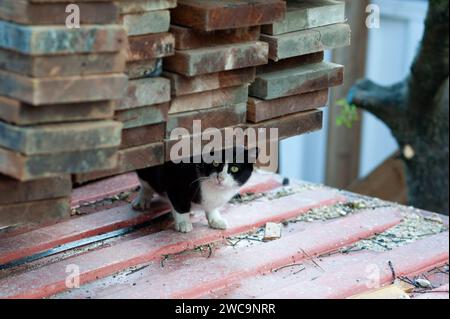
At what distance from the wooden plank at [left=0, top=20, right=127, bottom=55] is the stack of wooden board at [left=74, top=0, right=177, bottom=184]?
6.9 inches

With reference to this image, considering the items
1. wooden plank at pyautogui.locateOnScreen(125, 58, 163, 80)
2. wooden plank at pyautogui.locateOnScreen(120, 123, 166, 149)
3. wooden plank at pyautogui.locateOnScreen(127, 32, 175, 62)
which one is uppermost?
wooden plank at pyautogui.locateOnScreen(127, 32, 175, 62)

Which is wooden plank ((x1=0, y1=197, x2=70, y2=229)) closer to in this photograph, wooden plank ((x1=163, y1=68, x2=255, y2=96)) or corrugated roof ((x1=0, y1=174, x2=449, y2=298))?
corrugated roof ((x1=0, y1=174, x2=449, y2=298))

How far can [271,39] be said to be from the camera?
3576 mm

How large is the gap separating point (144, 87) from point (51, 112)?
1.42 ft

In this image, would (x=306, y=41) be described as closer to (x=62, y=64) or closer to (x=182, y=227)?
(x=182, y=227)

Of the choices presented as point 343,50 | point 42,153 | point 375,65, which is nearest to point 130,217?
→ point 42,153

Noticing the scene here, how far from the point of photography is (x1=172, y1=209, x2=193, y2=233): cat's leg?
13.3 feet

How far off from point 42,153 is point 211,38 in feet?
2.66

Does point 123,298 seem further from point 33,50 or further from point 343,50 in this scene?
point 343,50

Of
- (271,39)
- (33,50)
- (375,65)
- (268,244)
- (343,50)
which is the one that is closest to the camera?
(33,50)

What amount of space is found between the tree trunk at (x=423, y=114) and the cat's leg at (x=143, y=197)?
188cm

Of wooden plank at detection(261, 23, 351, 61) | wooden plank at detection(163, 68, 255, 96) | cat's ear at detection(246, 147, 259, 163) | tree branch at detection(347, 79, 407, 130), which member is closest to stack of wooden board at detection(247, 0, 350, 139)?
wooden plank at detection(261, 23, 351, 61)

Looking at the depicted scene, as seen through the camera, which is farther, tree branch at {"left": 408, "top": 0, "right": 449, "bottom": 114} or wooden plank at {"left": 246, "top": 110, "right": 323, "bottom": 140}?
tree branch at {"left": 408, "top": 0, "right": 449, "bottom": 114}

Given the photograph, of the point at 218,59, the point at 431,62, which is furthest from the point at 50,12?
the point at 431,62
